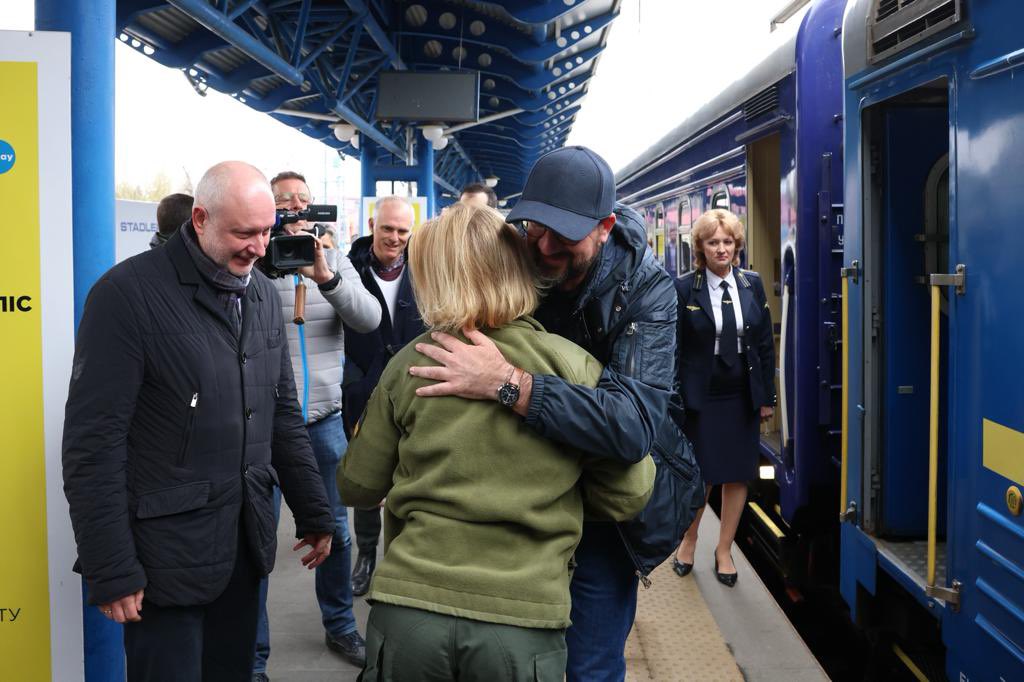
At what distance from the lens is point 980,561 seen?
9.02 feet

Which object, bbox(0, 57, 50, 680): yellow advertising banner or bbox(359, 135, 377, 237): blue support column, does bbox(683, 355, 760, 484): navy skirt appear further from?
bbox(359, 135, 377, 237): blue support column

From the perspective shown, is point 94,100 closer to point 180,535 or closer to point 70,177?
point 70,177

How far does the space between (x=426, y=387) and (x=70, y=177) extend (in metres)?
1.42

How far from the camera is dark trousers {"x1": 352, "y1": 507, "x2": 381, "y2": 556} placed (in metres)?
4.64

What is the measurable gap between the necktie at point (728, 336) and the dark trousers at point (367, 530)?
1875mm

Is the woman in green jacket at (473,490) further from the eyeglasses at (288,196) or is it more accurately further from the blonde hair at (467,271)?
the eyeglasses at (288,196)

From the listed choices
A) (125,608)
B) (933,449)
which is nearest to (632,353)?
(125,608)

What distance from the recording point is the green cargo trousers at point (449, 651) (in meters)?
1.65

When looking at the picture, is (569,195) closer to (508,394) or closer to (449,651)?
(508,394)

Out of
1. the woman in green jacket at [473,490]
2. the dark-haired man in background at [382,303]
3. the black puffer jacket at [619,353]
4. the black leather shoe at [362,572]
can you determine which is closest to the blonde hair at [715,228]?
the dark-haired man in background at [382,303]

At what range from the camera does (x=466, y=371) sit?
1.74m

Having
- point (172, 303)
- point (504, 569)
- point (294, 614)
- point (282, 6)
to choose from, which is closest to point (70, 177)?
point (172, 303)

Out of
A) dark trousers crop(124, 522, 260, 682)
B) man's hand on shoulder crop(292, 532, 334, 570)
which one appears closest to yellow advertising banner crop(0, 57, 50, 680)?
dark trousers crop(124, 522, 260, 682)

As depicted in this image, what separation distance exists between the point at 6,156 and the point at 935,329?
2.79 m
